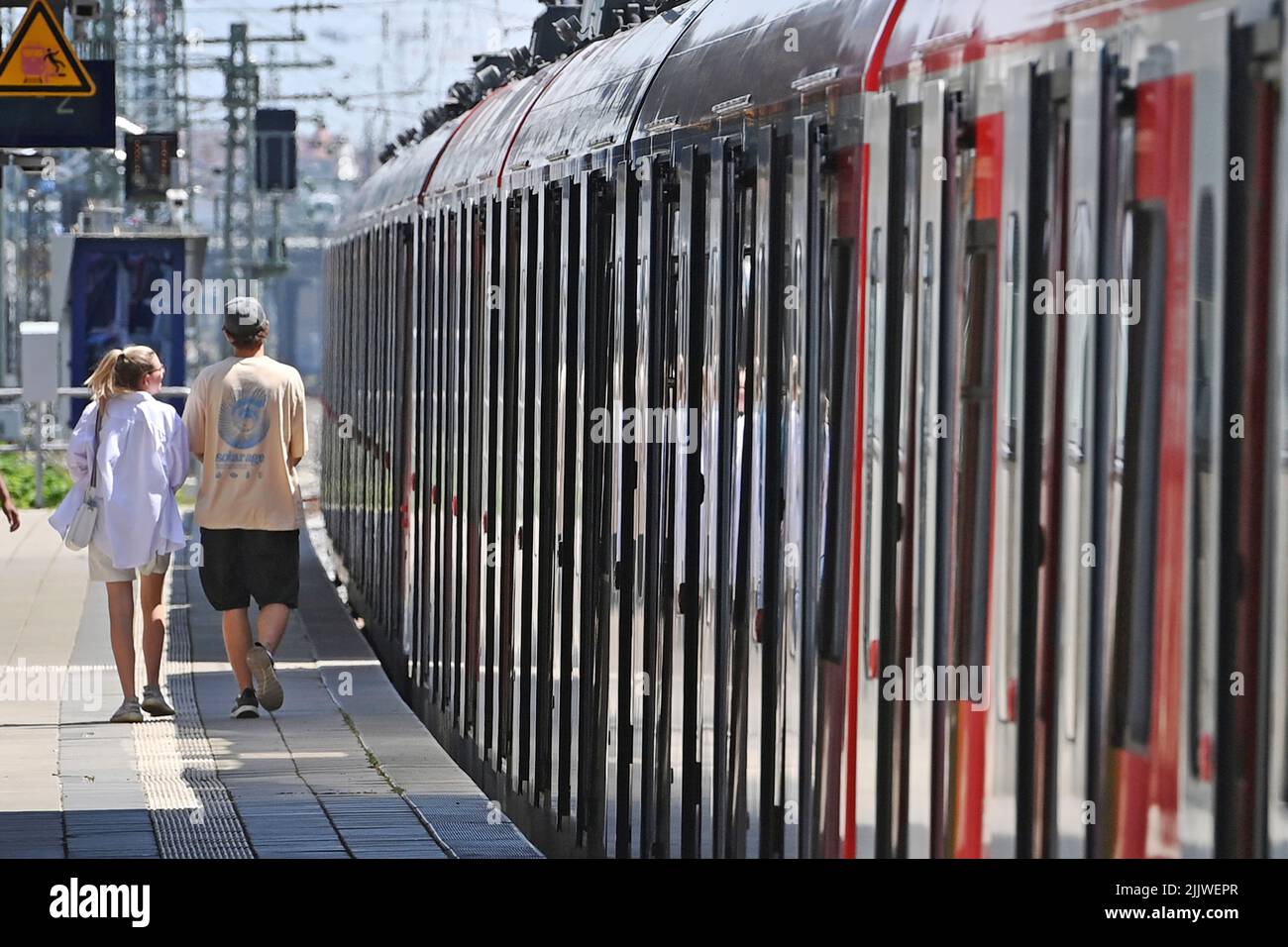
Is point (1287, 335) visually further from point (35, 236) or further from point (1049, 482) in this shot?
point (35, 236)

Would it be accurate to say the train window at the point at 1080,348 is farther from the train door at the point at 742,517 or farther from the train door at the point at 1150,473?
the train door at the point at 742,517

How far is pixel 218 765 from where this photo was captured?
954cm

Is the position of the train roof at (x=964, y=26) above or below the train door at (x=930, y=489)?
above

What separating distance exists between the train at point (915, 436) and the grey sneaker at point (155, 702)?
Answer: 3.50 m

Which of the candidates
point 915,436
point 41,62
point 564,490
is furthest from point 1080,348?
point 41,62

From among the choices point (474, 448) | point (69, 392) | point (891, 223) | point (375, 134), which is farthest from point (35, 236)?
point (891, 223)

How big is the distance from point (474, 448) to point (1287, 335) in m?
6.51

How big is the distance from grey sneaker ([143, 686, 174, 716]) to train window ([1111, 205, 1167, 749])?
8.07 meters

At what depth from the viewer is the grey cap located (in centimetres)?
1057

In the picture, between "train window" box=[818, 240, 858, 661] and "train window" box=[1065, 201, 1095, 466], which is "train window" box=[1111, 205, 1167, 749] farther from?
"train window" box=[818, 240, 858, 661]

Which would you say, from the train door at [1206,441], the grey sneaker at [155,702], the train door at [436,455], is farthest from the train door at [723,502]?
the grey sneaker at [155,702]

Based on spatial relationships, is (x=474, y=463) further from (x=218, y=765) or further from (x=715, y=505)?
(x=715, y=505)

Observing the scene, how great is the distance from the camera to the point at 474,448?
30.0ft

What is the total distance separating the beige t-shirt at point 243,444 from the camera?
34.4ft
